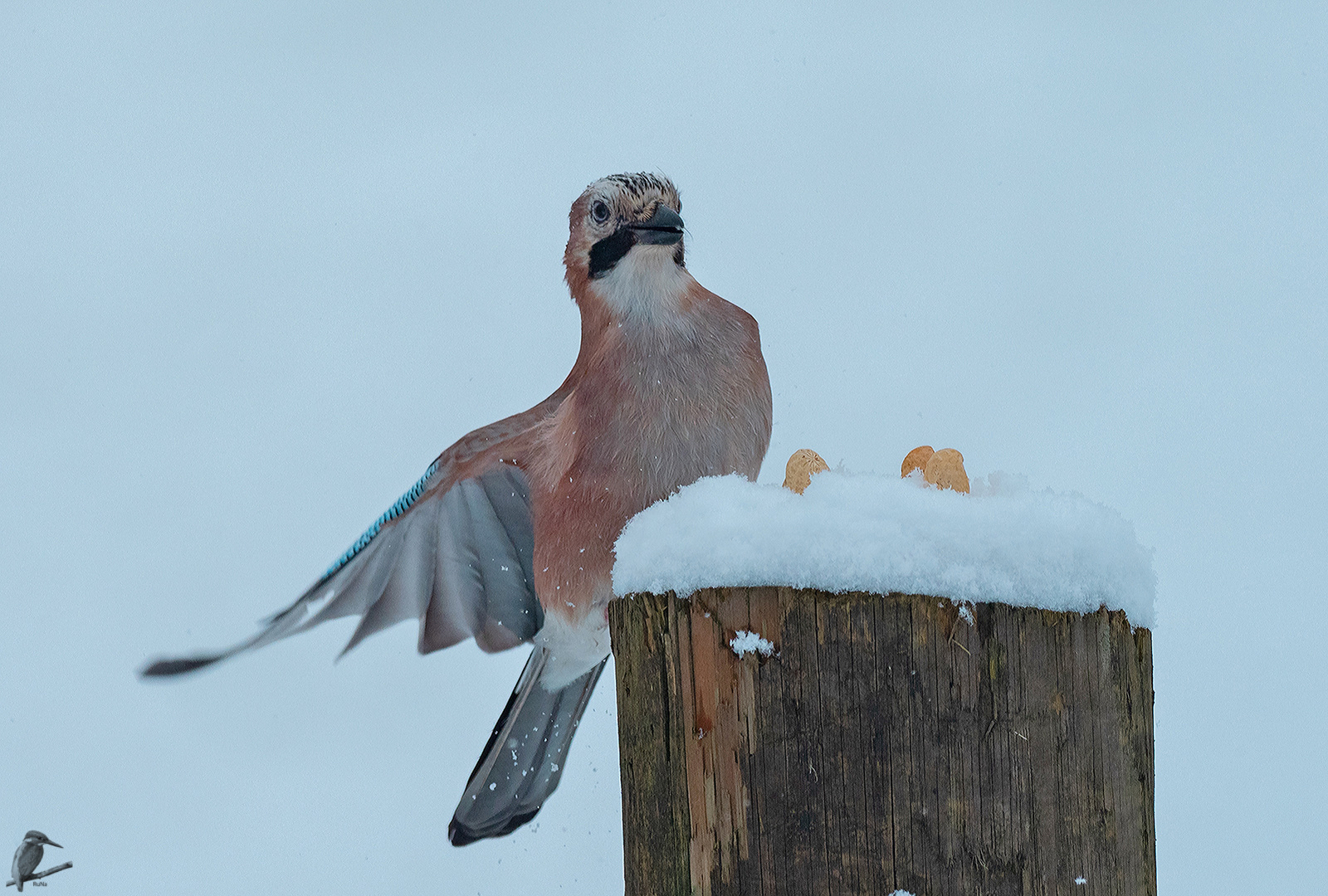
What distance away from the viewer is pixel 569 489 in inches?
153

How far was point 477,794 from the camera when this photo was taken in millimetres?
4270

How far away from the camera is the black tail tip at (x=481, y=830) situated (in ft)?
13.9

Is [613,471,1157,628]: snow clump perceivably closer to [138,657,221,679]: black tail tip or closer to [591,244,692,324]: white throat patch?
[591,244,692,324]: white throat patch

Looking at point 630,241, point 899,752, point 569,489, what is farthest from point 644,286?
point 899,752

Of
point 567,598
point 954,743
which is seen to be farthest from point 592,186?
point 954,743

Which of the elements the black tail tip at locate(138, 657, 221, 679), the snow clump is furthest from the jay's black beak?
the black tail tip at locate(138, 657, 221, 679)

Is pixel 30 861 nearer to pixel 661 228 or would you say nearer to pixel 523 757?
pixel 523 757

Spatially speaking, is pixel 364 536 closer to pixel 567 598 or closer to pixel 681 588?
pixel 567 598

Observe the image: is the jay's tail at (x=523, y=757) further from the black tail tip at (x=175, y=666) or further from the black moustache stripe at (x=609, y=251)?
the black moustache stripe at (x=609, y=251)

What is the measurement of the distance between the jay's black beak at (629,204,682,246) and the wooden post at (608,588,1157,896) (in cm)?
192

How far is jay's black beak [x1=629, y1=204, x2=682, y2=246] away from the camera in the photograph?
12.7ft

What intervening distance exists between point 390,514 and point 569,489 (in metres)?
0.89

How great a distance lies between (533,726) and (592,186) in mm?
2048

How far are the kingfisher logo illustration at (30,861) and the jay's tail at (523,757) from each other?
1.90 meters
